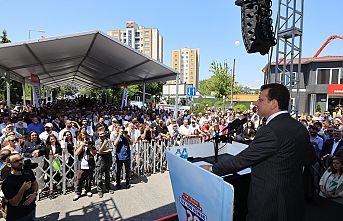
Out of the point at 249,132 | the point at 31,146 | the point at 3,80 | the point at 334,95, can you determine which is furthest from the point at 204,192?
the point at 3,80

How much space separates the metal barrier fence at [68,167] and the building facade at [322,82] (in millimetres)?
20537

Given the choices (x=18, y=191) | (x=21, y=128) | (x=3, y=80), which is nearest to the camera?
(x=18, y=191)

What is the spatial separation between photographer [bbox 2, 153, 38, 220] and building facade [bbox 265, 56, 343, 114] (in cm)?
2471

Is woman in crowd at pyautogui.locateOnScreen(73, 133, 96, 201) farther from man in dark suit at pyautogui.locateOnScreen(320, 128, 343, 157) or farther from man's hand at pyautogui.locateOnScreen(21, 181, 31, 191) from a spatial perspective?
man in dark suit at pyautogui.locateOnScreen(320, 128, 343, 157)

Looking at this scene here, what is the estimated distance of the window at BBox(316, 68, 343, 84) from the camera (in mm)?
24766

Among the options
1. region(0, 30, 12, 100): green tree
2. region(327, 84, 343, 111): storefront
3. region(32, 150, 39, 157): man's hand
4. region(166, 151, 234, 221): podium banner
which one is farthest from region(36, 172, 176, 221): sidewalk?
region(0, 30, 12, 100): green tree

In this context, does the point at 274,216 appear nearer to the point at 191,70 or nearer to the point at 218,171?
the point at 218,171

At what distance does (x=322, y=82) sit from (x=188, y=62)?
115m

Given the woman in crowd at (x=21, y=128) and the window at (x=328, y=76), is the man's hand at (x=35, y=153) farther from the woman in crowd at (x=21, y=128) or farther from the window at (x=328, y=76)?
the window at (x=328, y=76)

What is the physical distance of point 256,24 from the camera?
518cm

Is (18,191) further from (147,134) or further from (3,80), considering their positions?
(3,80)

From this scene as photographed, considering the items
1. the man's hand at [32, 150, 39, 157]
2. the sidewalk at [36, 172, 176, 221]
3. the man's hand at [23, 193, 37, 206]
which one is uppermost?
the man's hand at [32, 150, 39, 157]

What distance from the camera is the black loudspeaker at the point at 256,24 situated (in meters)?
5.19

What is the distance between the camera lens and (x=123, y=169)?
6.84 m
